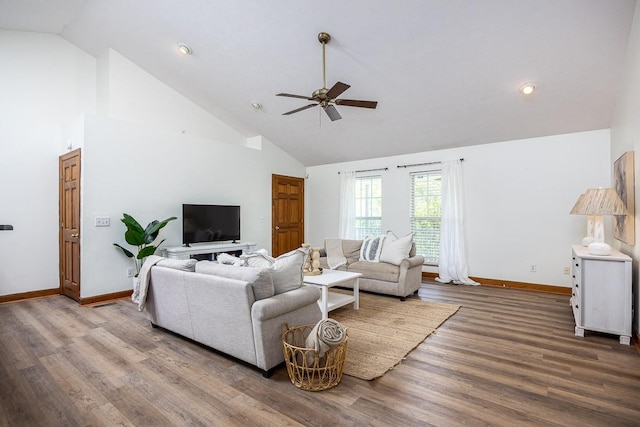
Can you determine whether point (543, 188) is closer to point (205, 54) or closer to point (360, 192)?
point (360, 192)

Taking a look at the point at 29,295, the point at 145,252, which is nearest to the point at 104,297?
the point at 145,252

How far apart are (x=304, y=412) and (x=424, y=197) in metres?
4.92

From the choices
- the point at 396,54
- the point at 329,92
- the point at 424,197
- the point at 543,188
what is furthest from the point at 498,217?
the point at 329,92

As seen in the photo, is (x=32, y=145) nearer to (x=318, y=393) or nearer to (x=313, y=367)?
(x=313, y=367)

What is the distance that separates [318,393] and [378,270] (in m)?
2.68

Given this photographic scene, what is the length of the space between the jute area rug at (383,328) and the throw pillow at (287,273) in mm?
745

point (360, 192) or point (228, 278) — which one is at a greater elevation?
point (360, 192)

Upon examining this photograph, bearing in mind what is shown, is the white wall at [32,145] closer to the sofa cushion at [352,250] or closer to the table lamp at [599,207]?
the sofa cushion at [352,250]

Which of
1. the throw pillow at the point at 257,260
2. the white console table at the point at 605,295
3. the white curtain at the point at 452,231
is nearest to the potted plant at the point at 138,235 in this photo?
the throw pillow at the point at 257,260

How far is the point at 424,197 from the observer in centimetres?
616

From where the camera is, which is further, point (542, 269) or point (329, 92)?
point (542, 269)

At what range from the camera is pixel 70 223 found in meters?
4.57

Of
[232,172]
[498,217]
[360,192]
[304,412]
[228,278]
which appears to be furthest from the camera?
[360,192]

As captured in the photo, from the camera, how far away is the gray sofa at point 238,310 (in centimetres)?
235
